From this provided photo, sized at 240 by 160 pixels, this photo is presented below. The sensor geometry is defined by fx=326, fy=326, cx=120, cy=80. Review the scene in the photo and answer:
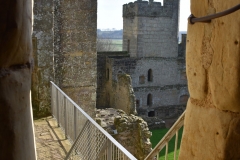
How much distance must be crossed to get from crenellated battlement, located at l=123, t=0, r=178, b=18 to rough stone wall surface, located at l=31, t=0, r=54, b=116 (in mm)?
20703

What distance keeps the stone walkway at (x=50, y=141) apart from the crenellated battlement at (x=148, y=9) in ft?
72.8

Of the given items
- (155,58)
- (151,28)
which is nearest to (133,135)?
(155,58)

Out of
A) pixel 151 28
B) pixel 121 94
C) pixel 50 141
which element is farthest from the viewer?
pixel 151 28

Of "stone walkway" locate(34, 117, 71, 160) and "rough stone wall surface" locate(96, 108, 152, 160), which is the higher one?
"stone walkway" locate(34, 117, 71, 160)

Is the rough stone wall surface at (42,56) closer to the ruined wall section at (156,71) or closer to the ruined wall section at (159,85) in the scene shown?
the ruined wall section at (156,71)

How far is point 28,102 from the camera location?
5.14ft

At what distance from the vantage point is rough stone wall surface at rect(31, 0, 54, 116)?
8.05 m

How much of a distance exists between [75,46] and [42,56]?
369 centimetres

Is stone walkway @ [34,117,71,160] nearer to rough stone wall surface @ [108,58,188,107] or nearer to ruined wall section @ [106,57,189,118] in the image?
ruined wall section @ [106,57,189,118]

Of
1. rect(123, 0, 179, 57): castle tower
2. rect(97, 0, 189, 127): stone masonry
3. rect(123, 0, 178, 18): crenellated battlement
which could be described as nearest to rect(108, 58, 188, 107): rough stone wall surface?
rect(97, 0, 189, 127): stone masonry

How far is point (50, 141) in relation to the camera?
6.19 m

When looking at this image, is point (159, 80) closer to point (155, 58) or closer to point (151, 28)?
point (155, 58)

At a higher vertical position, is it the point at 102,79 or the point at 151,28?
the point at 151,28

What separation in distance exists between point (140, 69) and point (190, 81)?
25307 millimetres
